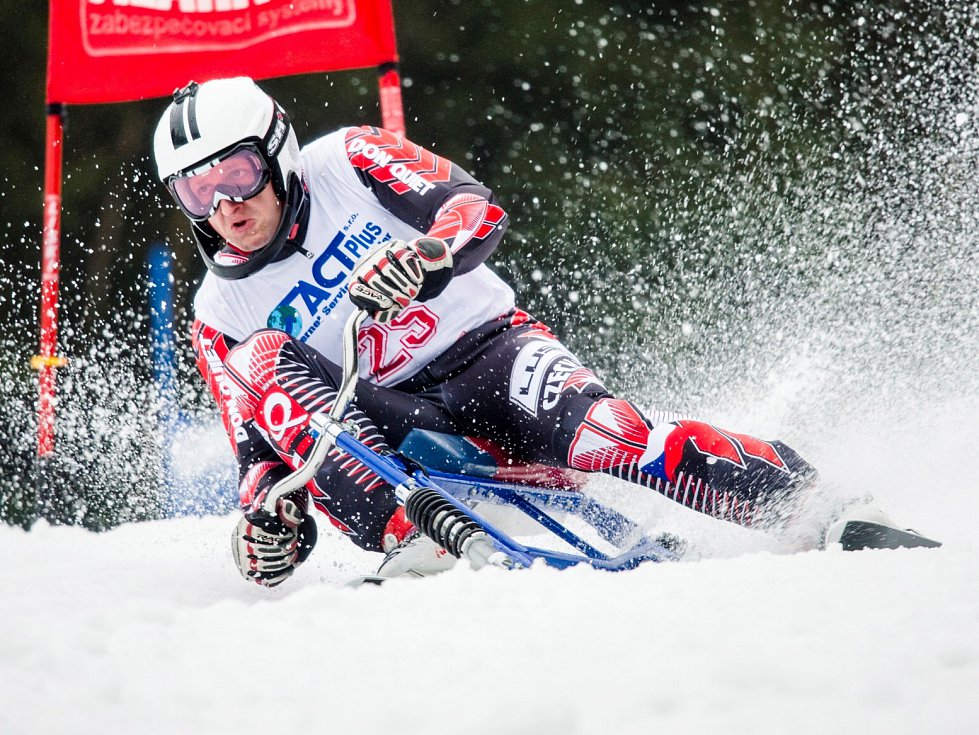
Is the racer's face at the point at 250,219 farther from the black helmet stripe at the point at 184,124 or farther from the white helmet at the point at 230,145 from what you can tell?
the black helmet stripe at the point at 184,124

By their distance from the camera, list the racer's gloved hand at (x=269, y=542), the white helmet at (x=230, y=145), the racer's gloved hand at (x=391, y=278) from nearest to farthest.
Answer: the racer's gloved hand at (x=391, y=278) < the racer's gloved hand at (x=269, y=542) < the white helmet at (x=230, y=145)

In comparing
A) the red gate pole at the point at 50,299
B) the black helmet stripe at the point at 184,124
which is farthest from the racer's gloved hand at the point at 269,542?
the red gate pole at the point at 50,299

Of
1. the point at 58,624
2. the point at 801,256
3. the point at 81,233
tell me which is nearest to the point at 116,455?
the point at 81,233

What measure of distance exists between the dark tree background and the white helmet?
204 inches

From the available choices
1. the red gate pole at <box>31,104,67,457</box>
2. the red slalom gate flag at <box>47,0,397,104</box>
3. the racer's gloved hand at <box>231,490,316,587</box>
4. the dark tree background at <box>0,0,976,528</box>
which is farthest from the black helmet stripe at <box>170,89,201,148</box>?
the dark tree background at <box>0,0,976,528</box>

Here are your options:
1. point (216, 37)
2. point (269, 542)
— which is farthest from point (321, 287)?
point (216, 37)

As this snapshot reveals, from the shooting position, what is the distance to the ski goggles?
3014mm

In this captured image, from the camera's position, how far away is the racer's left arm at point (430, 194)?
292cm

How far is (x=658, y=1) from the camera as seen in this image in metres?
11.2

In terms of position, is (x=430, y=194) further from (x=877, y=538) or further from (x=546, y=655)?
(x=546, y=655)

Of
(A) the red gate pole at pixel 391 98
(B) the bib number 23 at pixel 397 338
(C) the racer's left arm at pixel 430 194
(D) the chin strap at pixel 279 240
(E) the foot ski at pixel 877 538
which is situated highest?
(A) the red gate pole at pixel 391 98

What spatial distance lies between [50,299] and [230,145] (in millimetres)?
2714

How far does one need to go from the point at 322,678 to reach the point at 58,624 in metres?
0.57

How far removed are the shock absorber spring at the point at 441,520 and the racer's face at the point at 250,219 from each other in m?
0.99
